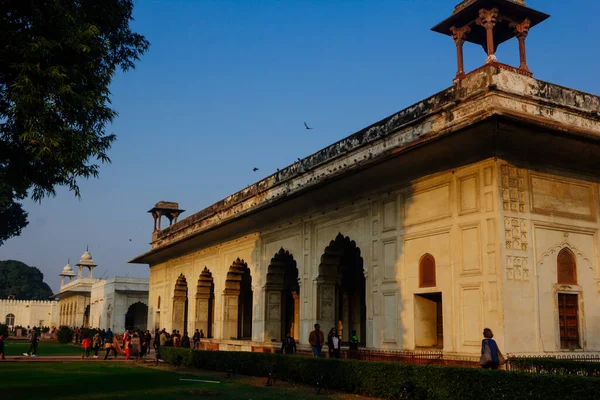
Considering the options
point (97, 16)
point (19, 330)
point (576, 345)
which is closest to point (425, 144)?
point (576, 345)

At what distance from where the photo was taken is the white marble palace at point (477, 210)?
11.8 meters

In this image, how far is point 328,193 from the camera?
55.7 ft

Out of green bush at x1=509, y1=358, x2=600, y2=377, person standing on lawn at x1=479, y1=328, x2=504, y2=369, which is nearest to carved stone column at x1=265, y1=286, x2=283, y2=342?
green bush at x1=509, y1=358, x2=600, y2=377

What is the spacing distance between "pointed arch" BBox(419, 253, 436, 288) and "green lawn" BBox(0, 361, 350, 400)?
341 centimetres

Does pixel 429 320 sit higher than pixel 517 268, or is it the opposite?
→ pixel 517 268

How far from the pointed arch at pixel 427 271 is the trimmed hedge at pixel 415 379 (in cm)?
246

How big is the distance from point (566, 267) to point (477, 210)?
228cm

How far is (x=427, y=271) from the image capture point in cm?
1370

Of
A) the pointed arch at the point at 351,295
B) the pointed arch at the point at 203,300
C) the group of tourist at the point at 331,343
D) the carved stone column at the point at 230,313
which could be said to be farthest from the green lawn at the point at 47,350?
the group of tourist at the point at 331,343

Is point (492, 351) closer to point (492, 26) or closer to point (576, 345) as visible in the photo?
point (576, 345)

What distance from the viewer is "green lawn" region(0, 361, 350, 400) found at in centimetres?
1212

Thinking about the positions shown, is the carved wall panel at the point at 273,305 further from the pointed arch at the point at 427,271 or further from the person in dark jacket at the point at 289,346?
the pointed arch at the point at 427,271

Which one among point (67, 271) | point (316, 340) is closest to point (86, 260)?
point (67, 271)

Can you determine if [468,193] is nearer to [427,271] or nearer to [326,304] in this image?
[427,271]
